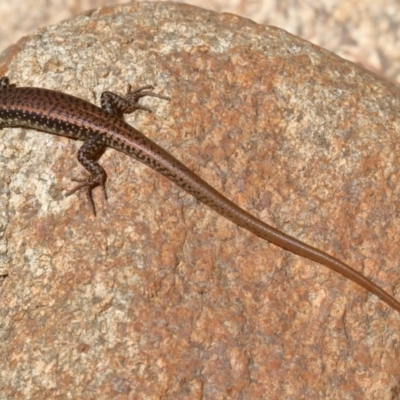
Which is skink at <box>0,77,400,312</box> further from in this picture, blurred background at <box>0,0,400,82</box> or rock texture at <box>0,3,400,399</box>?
blurred background at <box>0,0,400,82</box>

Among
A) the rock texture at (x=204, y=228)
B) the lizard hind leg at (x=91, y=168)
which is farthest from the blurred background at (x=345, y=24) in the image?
the lizard hind leg at (x=91, y=168)

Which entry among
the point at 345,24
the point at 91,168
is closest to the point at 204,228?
the point at 91,168

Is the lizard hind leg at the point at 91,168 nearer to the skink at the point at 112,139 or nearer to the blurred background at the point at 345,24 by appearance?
the skink at the point at 112,139

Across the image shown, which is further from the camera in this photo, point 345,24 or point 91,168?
point 345,24

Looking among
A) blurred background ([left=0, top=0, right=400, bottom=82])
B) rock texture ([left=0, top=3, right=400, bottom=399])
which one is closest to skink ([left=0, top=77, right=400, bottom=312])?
rock texture ([left=0, top=3, right=400, bottom=399])

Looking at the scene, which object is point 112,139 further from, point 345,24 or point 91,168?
point 345,24

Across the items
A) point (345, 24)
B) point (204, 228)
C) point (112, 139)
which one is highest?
point (345, 24)
